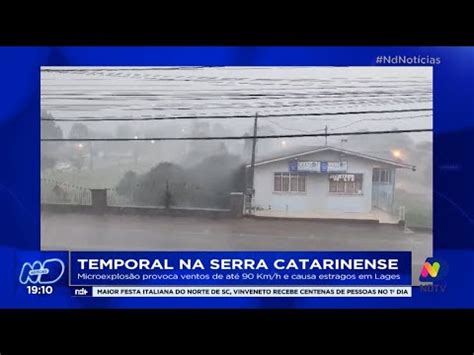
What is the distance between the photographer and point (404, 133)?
11.8 feet

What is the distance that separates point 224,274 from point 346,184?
3.40ft

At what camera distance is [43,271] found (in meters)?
3.63

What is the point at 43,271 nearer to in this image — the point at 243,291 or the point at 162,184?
the point at 162,184

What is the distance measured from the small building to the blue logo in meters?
1.39

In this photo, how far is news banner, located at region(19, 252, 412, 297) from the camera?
363cm

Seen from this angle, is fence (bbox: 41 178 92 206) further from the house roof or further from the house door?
the house door

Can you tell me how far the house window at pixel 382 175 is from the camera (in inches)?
142

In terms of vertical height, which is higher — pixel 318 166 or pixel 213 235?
pixel 318 166

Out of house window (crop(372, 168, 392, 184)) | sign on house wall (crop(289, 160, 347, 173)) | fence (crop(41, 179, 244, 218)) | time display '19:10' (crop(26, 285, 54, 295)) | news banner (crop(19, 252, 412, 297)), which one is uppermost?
sign on house wall (crop(289, 160, 347, 173))

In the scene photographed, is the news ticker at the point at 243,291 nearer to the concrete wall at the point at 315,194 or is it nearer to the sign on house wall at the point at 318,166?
the concrete wall at the point at 315,194

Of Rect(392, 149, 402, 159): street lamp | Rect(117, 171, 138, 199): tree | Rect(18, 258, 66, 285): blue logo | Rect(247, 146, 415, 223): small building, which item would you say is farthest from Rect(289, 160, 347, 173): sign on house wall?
Result: Rect(18, 258, 66, 285): blue logo

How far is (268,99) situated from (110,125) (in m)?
1.09

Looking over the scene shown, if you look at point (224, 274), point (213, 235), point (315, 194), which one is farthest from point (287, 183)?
point (224, 274)
